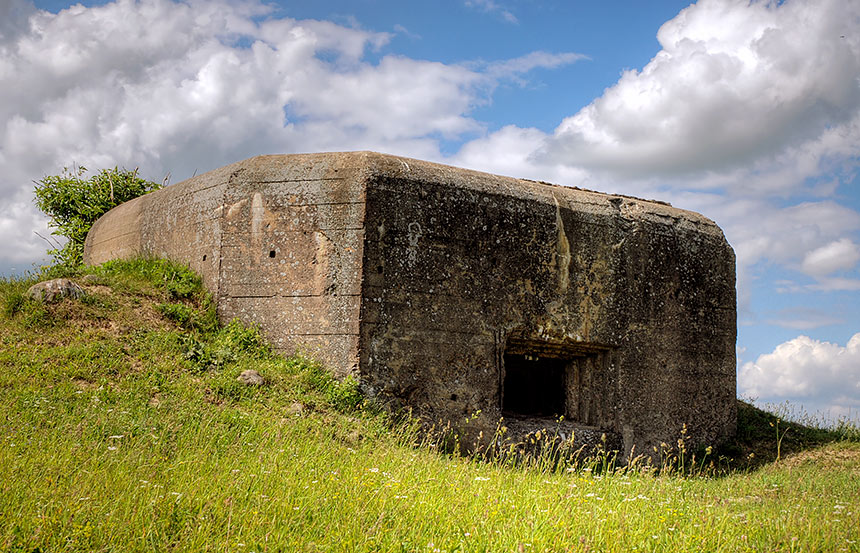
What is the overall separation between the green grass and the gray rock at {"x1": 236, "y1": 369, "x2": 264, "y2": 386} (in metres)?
0.08

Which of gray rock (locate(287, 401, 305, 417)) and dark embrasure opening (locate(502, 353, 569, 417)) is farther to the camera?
dark embrasure opening (locate(502, 353, 569, 417))

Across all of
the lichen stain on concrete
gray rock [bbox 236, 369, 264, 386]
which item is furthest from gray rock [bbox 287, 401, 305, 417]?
the lichen stain on concrete

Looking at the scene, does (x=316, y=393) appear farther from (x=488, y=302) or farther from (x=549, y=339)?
(x=549, y=339)

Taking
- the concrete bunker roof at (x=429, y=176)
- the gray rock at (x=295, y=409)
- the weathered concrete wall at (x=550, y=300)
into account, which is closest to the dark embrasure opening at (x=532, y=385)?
the weathered concrete wall at (x=550, y=300)

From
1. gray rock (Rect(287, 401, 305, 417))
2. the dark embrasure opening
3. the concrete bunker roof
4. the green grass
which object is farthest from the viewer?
the dark embrasure opening

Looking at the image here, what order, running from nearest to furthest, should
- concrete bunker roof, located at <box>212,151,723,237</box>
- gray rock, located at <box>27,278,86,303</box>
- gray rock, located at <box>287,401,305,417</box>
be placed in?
gray rock, located at <box>287,401,305,417</box> < gray rock, located at <box>27,278,86,303</box> < concrete bunker roof, located at <box>212,151,723,237</box>

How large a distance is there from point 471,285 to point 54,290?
4457mm

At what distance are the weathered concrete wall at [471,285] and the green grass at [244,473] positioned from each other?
521 millimetres

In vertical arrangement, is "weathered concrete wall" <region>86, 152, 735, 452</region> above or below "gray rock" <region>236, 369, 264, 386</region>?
above

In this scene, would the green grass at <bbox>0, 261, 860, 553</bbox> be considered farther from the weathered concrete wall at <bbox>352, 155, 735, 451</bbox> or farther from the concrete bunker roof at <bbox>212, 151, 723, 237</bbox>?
the concrete bunker roof at <bbox>212, 151, 723, 237</bbox>

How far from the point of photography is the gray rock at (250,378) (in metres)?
7.15

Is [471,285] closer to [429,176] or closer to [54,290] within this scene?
[429,176]

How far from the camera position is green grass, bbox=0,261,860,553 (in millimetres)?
4055

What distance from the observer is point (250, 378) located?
7191 millimetres
